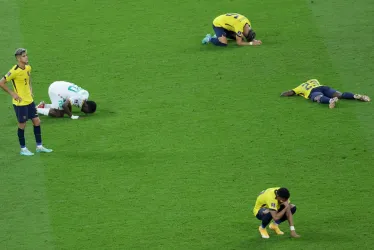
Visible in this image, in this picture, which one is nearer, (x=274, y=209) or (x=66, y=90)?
(x=274, y=209)

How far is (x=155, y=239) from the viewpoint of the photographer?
15.8m

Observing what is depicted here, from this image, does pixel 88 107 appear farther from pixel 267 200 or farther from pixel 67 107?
pixel 267 200

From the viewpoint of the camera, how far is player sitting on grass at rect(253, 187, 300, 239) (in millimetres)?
15531

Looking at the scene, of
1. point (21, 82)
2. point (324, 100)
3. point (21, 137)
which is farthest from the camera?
point (324, 100)

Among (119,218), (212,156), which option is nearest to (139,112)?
(212,156)

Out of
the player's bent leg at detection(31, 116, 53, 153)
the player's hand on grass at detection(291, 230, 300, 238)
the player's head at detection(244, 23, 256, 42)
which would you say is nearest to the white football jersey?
the player's bent leg at detection(31, 116, 53, 153)

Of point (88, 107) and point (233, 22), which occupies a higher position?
point (233, 22)

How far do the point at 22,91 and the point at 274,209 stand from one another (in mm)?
5107

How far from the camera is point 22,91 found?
1802 centimetres

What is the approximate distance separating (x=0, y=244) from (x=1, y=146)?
349cm

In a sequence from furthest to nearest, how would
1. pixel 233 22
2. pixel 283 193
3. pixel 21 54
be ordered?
pixel 233 22 < pixel 21 54 < pixel 283 193

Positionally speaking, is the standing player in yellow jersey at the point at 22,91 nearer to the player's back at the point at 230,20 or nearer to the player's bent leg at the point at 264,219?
the player's bent leg at the point at 264,219

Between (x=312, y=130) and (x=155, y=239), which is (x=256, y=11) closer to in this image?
(x=312, y=130)

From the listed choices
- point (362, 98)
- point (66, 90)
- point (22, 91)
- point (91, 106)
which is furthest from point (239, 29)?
point (22, 91)
